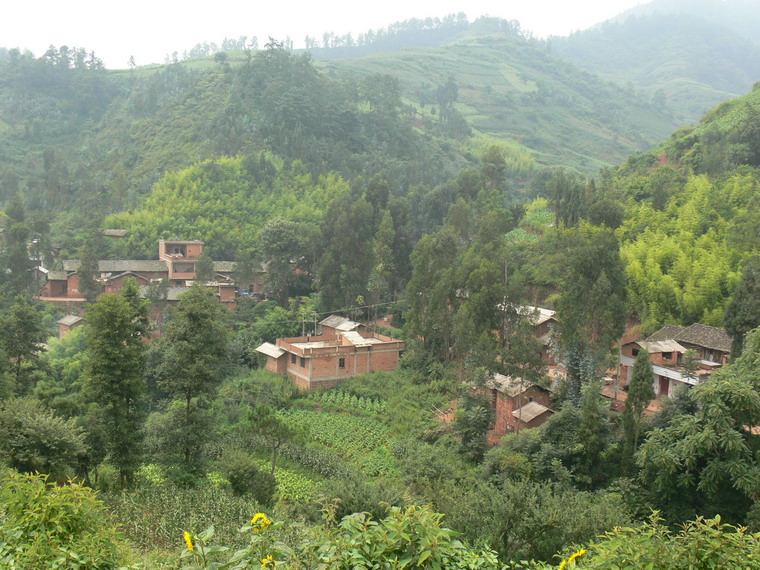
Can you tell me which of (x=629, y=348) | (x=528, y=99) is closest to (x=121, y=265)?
(x=629, y=348)

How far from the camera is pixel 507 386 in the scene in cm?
1828

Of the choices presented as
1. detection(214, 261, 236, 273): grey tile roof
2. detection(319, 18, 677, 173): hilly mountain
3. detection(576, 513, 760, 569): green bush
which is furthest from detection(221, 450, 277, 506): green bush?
detection(319, 18, 677, 173): hilly mountain

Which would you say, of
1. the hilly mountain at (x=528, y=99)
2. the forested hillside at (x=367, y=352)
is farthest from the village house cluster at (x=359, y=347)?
the hilly mountain at (x=528, y=99)

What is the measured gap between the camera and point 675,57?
120375mm

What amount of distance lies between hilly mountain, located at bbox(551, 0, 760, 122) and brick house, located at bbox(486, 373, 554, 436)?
3106 inches

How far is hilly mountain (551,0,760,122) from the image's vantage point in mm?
100125

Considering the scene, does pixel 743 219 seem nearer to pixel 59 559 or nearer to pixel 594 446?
pixel 594 446

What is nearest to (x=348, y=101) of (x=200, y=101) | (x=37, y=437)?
(x=200, y=101)

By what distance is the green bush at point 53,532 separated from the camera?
445 centimetres

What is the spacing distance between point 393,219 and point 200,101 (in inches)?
984

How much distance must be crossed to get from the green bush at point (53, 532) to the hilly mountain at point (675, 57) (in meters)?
92.4

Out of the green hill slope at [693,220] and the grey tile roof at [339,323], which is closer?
the green hill slope at [693,220]

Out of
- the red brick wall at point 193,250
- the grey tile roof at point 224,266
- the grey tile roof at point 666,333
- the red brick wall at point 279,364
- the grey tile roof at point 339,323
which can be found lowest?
the red brick wall at point 279,364

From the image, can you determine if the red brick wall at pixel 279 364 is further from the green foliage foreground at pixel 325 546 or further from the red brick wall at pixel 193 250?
the green foliage foreground at pixel 325 546
